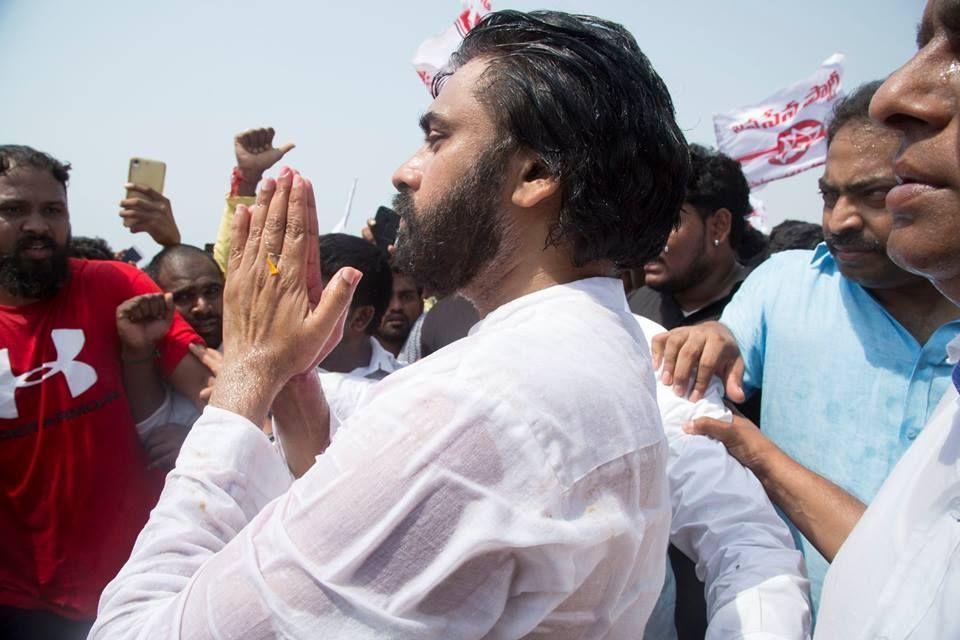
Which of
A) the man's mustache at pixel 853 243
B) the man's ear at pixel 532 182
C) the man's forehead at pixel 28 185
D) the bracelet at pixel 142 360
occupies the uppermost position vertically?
the man's ear at pixel 532 182

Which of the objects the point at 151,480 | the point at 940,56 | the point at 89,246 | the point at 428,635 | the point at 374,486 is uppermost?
the point at 940,56

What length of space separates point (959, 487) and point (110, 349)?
3.04 metres

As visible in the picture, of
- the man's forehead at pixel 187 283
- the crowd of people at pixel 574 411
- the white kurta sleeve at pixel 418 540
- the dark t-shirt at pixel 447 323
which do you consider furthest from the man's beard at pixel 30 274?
the white kurta sleeve at pixel 418 540

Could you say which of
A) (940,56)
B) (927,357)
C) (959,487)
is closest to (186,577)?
(959,487)

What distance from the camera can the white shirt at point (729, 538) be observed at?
4.64 ft

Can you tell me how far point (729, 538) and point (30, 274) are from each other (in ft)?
9.56

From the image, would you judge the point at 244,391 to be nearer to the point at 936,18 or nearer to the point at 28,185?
the point at 936,18

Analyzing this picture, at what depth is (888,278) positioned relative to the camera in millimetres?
2234

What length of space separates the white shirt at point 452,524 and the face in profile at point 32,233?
236cm

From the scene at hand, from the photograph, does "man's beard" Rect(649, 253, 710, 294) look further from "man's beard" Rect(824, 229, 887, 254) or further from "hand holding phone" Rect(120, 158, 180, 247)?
"hand holding phone" Rect(120, 158, 180, 247)

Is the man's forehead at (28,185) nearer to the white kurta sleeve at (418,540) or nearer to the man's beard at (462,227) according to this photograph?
the man's beard at (462,227)

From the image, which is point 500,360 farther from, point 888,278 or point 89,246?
point 89,246

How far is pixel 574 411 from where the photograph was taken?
105 centimetres

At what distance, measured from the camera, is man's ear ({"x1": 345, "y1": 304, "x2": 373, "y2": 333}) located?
3.61 meters
